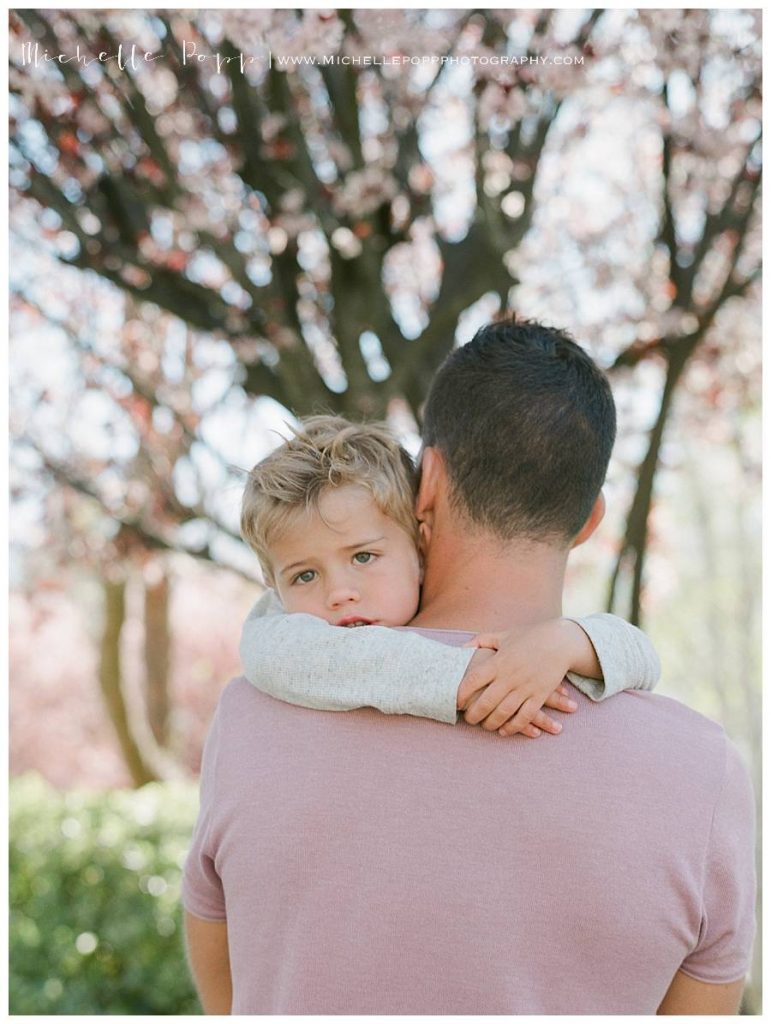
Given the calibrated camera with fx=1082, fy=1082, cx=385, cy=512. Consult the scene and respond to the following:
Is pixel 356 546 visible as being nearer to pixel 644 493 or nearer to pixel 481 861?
pixel 481 861

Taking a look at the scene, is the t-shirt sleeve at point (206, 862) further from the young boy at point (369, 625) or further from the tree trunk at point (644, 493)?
the tree trunk at point (644, 493)

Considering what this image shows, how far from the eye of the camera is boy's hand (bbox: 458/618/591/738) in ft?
4.55

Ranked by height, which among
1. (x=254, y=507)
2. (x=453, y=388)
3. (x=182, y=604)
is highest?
(x=453, y=388)

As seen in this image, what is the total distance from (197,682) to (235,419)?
24.6 ft

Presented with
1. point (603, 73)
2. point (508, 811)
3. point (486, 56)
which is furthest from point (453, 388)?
point (603, 73)

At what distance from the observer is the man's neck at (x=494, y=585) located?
1601 mm

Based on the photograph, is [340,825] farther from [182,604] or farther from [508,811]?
[182,604]

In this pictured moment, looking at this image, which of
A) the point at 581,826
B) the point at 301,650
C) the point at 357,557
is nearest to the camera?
the point at 581,826

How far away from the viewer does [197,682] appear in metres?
12.8

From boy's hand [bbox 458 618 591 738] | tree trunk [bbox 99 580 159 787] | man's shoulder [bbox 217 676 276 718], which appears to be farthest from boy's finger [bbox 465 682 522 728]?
tree trunk [bbox 99 580 159 787]

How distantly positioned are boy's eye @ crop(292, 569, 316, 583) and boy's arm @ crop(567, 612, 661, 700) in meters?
0.57

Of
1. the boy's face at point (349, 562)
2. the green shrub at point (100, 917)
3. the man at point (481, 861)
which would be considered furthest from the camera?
the green shrub at point (100, 917)

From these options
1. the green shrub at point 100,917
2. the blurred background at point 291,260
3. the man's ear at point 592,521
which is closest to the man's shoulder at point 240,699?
the man's ear at point 592,521

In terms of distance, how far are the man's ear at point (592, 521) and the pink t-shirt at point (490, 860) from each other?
340mm
